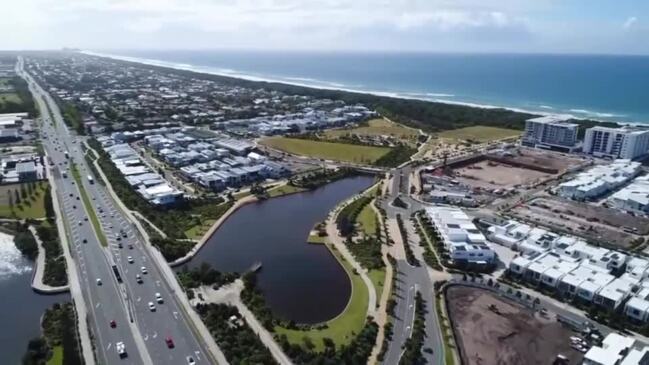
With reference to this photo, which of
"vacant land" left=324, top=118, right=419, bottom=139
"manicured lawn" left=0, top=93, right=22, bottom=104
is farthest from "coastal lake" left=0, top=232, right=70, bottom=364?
"manicured lawn" left=0, top=93, right=22, bottom=104

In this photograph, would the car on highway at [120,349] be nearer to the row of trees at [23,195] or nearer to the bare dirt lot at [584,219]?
the row of trees at [23,195]

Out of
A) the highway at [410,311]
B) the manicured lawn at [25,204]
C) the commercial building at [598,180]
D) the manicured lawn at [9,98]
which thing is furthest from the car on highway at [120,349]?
the manicured lawn at [9,98]

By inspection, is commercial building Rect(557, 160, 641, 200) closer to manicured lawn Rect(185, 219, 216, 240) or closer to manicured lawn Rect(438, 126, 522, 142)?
manicured lawn Rect(438, 126, 522, 142)

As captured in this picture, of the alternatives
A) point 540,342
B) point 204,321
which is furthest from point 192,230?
point 540,342

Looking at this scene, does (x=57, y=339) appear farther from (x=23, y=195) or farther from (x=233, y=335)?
(x=23, y=195)

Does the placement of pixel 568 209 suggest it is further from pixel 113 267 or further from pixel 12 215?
pixel 12 215
